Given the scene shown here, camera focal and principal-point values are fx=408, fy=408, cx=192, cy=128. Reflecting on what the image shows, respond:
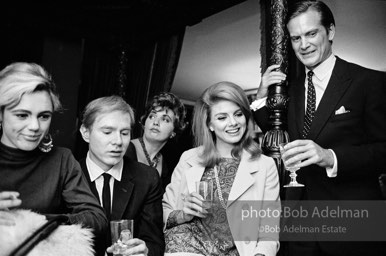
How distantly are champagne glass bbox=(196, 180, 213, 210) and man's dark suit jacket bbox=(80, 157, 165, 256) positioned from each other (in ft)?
1.20

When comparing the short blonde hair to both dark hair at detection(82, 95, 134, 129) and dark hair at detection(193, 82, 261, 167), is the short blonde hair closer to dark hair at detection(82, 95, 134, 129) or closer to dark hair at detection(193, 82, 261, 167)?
dark hair at detection(82, 95, 134, 129)

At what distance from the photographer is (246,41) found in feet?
21.3

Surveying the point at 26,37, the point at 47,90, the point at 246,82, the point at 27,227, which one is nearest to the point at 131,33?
the point at 26,37

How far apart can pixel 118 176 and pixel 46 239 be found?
1.03 meters

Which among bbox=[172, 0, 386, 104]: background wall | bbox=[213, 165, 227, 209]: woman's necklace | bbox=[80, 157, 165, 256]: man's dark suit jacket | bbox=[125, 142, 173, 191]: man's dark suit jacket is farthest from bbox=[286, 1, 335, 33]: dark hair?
bbox=[172, 0, 386, 104]: background wall

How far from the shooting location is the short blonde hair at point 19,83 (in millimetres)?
1735

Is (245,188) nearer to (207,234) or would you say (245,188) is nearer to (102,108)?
(207,234)

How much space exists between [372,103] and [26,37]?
481cm

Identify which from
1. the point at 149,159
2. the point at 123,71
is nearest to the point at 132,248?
the point at 149,159

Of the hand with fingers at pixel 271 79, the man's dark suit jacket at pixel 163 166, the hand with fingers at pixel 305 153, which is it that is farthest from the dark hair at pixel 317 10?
the man's dark suit jacket at pixel 163 166

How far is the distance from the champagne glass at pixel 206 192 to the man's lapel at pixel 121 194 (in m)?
0.46

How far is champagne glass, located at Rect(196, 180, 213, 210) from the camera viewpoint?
206cm

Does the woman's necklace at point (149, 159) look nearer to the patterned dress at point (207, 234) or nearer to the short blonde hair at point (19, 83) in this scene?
the patterned dress at point (207, 234)

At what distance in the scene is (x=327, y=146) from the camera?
2123 mm
